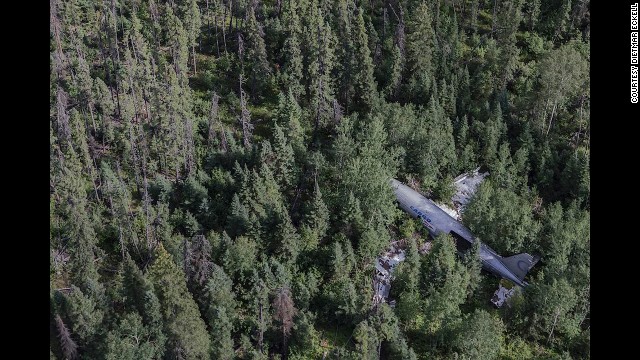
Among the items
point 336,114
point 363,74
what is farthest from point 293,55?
point 336,114

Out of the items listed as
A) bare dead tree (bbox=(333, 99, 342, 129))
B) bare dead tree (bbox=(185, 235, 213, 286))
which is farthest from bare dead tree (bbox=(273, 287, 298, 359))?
bare dead tree (bbox=(333, 99, 342, 129))

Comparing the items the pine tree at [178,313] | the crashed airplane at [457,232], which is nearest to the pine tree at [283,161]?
the crashed airplane at [457,232]

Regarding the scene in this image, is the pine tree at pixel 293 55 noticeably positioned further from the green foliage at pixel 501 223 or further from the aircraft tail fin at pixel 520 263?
the aircraft tail fin at pixel 520 263

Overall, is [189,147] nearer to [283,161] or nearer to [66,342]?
[283,161]

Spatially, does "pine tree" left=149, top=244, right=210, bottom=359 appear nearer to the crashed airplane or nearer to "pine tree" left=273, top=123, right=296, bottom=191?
A: "pine tree" left=273, top=123, right=296, bottom=191
